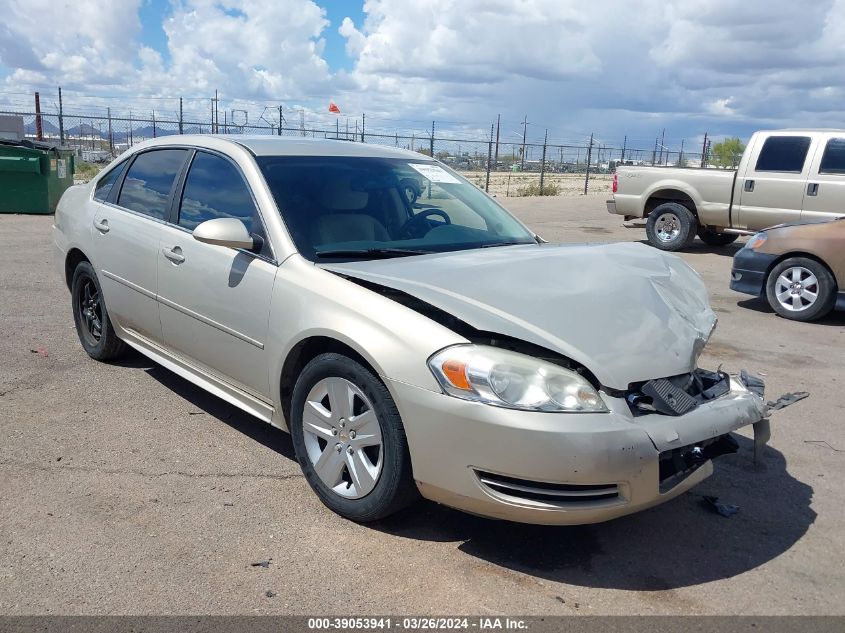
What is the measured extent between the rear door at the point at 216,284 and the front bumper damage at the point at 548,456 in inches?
42.0

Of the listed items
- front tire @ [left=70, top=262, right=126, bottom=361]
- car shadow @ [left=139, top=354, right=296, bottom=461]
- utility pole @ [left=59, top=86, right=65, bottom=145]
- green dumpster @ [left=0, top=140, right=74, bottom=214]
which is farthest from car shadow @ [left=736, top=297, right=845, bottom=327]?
utility pole @ [left=59, top=86, right=65, bottom=145]

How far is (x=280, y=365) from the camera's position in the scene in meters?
3.70

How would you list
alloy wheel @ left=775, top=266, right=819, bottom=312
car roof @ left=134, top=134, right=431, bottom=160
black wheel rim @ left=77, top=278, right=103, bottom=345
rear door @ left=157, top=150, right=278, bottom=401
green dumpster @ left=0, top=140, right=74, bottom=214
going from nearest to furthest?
rear door @ left=157, top=150, right=278, bottom=401
car roof @ left=134, top=134, right=431, bottom=160
black wheel rim @ left=77, top=278, right=103, bottom=345
alloy wheel @ left=775, top=266, right=819, bottom=312
green dumpster @ left=0, top=140, right=74, bottom=214

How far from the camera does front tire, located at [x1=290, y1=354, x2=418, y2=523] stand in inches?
126

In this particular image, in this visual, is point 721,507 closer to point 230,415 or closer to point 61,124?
point 230,415

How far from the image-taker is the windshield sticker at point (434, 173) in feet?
15.8

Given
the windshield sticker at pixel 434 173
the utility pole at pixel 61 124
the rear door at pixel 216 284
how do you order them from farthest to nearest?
1. the utility pole at pixel 61 124
2. the windshield sticker at pixel 434 173
3. the rear door at pixel 216 284

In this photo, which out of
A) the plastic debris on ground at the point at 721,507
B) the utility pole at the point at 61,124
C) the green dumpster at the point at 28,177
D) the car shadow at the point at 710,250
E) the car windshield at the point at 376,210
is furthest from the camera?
the utility pole at the point at 61,124

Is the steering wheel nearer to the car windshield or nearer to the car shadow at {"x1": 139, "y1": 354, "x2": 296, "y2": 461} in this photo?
the car windshield

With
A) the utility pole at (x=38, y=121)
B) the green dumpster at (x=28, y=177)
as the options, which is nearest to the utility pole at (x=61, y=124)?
the utility pole at (x=38, y=121)

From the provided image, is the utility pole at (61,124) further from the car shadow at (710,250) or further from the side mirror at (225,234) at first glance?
the side mirror at (225,234)

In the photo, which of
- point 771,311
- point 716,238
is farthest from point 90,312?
point 716,238

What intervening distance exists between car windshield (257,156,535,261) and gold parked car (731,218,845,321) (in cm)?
453

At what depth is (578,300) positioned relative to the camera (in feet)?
11.1
